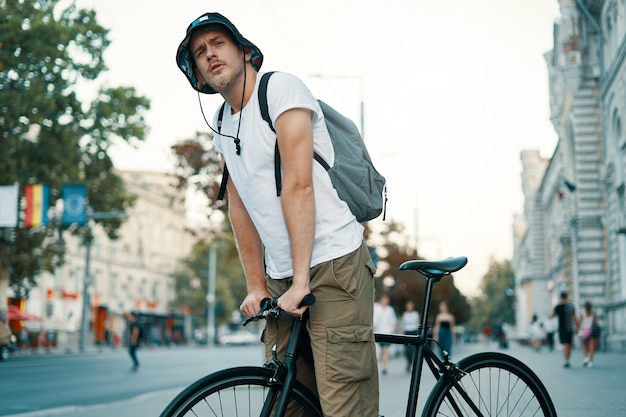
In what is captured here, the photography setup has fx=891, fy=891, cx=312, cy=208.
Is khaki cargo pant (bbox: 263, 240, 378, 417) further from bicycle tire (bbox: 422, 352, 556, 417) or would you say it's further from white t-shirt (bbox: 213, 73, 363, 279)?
bicycle tire (bbox: 422, 352, 556, 417)

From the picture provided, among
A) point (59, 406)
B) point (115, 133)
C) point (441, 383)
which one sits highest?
point (115, 133)

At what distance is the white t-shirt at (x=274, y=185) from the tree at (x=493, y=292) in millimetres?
133920

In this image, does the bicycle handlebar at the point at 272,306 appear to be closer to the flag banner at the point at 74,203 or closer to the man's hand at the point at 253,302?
the man's hand at the point at 253,302

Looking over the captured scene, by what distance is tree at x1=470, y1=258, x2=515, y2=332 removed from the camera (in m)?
140

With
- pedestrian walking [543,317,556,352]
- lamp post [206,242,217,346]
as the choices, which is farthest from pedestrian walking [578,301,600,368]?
lamp post [206,242,217,346]

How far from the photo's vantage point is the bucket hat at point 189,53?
10.8ft

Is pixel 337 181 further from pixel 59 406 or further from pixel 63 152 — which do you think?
pixel 63 152

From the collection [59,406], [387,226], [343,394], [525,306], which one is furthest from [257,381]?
[525,306]

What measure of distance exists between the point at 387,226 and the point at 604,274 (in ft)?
30.8

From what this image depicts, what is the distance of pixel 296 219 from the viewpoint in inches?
123

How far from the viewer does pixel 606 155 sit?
3238 centimetres

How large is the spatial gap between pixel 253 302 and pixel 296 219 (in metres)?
0.42

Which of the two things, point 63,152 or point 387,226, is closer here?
point 63,152

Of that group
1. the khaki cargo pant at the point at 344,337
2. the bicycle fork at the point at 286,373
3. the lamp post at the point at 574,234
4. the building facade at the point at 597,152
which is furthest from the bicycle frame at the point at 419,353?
the lamp post at the point at 574,234
